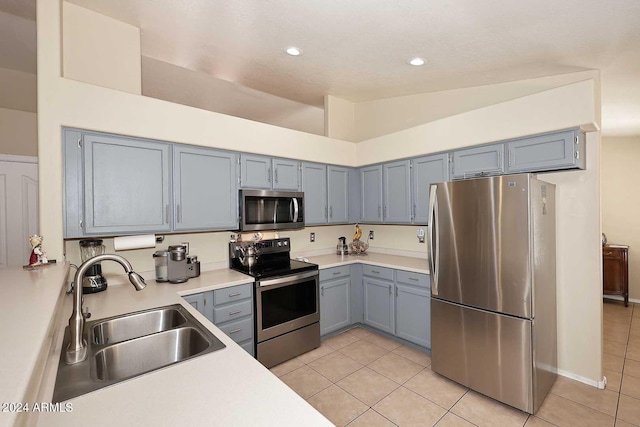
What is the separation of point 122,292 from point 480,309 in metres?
2.76

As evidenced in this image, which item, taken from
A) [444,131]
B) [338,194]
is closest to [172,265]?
[338,194]

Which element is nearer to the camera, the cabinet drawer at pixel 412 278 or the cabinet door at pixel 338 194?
the cabinet drawer at pixel 412 278

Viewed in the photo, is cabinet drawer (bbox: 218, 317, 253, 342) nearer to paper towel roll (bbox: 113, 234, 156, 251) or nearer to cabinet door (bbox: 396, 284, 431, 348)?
paper towel roll (bbox: 113, 234, 156, 251)

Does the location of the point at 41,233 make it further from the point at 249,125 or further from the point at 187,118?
the point at 249,125

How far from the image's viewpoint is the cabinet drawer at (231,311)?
2.48 meters

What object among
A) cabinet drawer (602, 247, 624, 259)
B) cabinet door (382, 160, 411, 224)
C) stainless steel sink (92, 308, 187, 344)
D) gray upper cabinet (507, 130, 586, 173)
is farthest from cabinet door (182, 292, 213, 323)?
cabinet drawer (602, 247, 624, 259)

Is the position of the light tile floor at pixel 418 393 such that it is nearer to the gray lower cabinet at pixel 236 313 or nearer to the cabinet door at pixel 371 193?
the gray lower cabinet at pixel 236 313

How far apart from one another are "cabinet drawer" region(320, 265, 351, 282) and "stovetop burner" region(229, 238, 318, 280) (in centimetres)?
21

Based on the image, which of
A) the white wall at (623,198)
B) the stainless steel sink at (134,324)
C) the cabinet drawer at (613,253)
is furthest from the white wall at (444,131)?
the white wall at (623,198)

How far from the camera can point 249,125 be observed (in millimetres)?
2982

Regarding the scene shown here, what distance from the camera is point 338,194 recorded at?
3818mm

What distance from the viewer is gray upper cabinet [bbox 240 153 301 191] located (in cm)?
297

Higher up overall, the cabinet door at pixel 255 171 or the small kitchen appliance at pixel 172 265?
the cabinet door at pixel 255 171

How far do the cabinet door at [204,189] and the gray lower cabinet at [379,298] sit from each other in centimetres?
165
